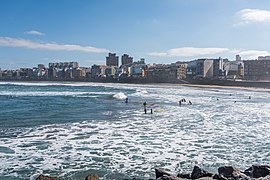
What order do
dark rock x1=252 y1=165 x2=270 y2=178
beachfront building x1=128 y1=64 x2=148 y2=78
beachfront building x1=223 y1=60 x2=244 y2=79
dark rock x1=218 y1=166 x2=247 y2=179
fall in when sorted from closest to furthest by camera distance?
dark rock x1=218 y1=166 x2=247 y2=179 < dark rock x1=252 y1=165 x2=270 y2=178 < beachfront building x1=223 y1=60 x2=244 y2=79 < beachfront building x1=128 y1=64 x2=148 y2=78

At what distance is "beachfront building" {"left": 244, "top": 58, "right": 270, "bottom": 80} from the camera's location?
115 metres

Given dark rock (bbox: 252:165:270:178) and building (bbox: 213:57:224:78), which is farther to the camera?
building (bbox: 213:57:224:78)

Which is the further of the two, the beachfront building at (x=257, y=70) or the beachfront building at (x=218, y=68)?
the beachfront building at (x=218, y=68)

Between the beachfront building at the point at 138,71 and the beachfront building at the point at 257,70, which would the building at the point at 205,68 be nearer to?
the beachfront building at the point at 257,70

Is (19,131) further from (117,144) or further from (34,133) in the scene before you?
(117,144)

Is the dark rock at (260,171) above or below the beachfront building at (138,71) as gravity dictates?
below

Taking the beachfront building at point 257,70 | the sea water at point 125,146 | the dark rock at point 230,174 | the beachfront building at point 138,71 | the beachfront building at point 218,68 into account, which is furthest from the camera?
the beachfront building at point 138,71

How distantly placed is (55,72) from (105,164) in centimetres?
17002

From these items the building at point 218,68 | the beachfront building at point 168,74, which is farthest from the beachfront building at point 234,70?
the beachfront building at point 168,74

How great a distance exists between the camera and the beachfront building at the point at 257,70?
115250 mm

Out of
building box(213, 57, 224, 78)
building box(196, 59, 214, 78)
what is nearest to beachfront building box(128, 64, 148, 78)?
building box(196, 59, 214, 78)

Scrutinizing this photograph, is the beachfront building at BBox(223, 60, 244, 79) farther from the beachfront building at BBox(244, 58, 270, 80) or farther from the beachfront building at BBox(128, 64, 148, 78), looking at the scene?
the beachfront building at BBox(128, 64, 148, 78)

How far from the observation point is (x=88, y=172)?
10547mm

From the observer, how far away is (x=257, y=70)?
118562 millimetres
